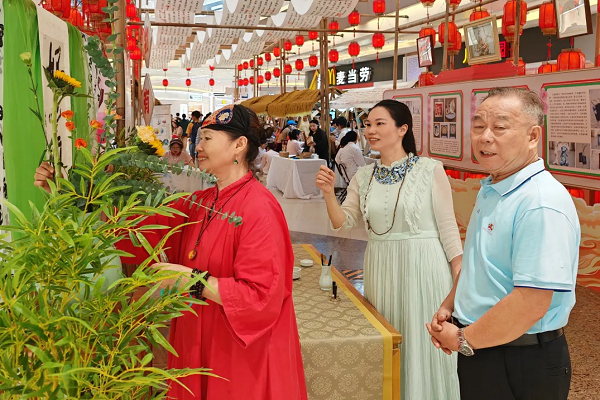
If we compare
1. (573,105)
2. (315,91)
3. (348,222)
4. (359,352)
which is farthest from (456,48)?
(359,352)

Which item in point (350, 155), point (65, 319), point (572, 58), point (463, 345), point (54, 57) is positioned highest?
point (572, 58)

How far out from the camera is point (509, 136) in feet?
4.35

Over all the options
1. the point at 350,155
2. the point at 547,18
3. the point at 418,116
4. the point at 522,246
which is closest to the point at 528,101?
the point at 522,246

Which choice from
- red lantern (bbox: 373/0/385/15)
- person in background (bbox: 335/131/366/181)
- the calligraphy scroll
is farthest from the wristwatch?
red lantern (bbox: 373/0/385/15)

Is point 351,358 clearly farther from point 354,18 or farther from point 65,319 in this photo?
point 354,18

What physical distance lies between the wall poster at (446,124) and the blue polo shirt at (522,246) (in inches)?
145

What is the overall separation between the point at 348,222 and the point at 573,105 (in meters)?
1.94

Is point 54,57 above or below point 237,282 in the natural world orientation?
above

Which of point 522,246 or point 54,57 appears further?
point 54,57

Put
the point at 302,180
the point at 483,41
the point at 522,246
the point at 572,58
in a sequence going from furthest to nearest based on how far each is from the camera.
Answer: the point at 302,180 < the point at 483,41 < the point at 572,58 < the point at 522,246

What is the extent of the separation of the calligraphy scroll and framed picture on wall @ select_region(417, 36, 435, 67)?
550cm

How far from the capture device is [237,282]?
1.41 meters

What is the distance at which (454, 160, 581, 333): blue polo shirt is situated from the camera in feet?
4.01

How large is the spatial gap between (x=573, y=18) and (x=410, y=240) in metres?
2.72
